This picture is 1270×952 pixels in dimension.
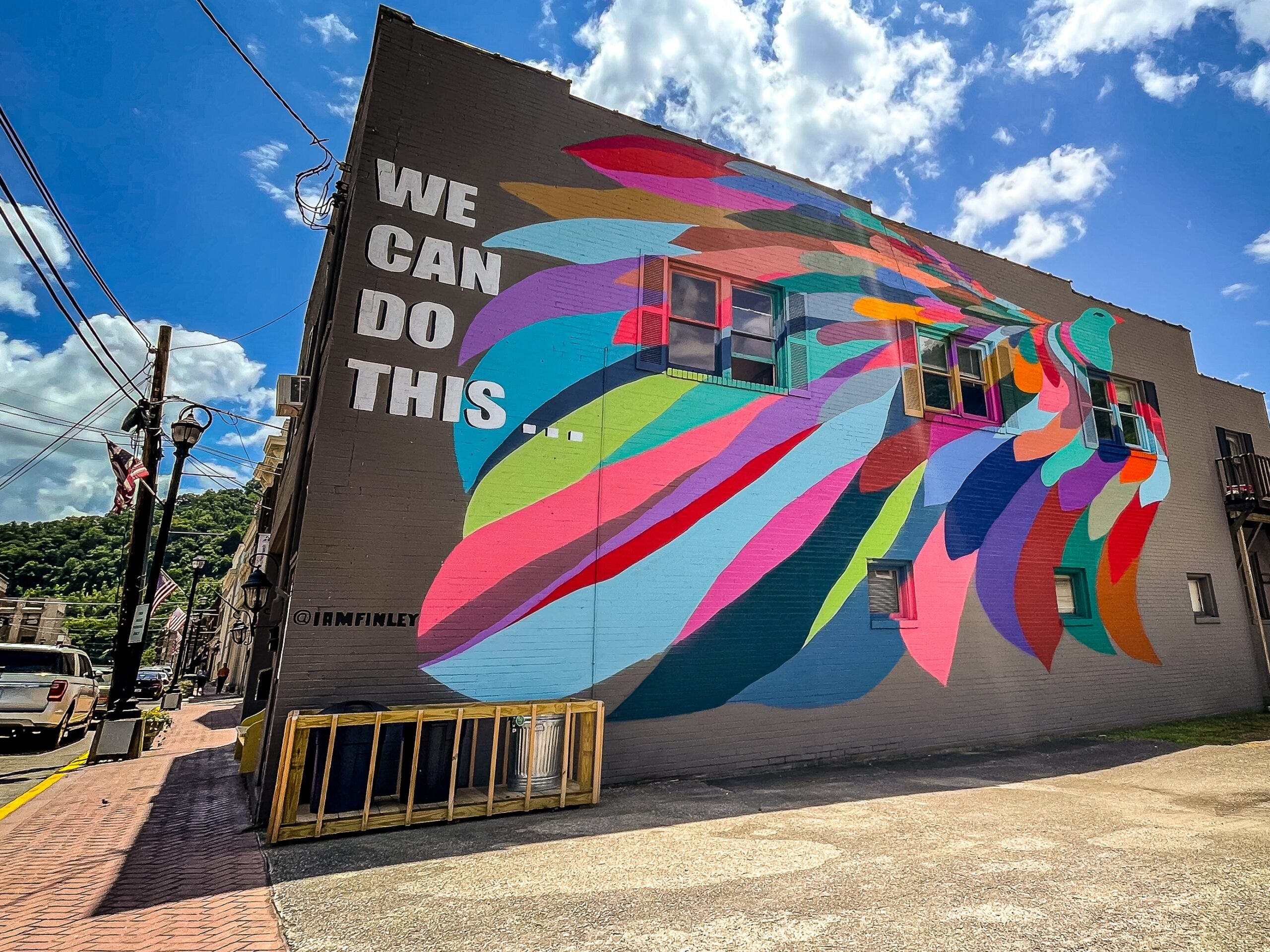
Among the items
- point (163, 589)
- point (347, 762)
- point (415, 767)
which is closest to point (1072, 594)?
point (415, 767)

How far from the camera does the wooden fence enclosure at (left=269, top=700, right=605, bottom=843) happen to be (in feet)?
17.7

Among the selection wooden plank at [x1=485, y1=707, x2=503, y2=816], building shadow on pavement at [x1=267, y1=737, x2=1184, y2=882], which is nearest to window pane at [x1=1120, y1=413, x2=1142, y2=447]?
building shadow on pavement at [x1=267, y1=737, x2=1184, y2=882]

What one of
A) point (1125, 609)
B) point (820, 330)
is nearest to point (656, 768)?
point (820, 330)

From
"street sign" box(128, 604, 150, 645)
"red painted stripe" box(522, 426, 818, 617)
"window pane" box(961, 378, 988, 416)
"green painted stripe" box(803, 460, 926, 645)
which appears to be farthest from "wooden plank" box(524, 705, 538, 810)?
"street sign" box(128, 604, 150, 645)

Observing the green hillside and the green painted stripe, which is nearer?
the green painted stripe

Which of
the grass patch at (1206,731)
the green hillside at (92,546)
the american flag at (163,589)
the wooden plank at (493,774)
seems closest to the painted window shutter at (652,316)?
the wooden plank at (493,774)

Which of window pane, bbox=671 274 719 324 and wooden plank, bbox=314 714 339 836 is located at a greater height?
window pane, bbox=671 274 719 324

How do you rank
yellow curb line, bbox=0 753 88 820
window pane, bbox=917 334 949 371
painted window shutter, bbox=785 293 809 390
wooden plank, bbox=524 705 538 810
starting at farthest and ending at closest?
window pane, bbox=917 334 949 371, painted window shutter, bbox=785 293 809 390, yellow curb line, bbox=0 753 88 820, wooden plank, bbox=524 705 538 810

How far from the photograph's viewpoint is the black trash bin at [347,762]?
555 centimetres

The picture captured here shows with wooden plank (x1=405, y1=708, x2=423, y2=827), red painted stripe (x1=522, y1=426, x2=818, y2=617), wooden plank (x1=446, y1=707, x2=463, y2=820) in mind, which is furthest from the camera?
red painted stripe (x1=522, y1=426, x2=818, y2=617)

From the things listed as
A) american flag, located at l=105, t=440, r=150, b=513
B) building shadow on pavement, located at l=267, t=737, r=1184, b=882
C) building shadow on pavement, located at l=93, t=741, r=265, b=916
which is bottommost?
building shadow on pavement, located at l=93, t=741, r=265, b=916

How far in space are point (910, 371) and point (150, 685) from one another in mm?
33183

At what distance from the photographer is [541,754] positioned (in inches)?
251

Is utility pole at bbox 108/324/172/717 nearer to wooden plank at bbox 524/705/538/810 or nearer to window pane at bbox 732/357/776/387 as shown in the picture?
wooden plank at bbox 524/705/538/810
